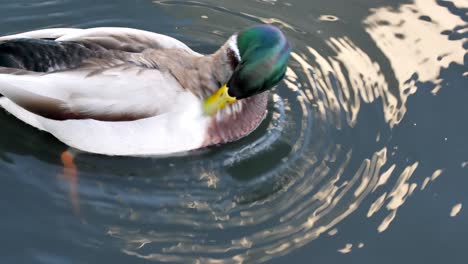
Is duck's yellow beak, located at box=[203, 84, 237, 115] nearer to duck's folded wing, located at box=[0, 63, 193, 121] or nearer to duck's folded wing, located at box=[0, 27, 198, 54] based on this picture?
duck's folded wing, located at box=[0, 63, 193, 121]

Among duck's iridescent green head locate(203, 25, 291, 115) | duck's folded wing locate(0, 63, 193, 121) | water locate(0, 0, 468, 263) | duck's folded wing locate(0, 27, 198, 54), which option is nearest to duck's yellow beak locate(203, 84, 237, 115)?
duck's iridescent green head locate(203, 25, 291, 115)

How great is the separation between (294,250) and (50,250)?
132 centimetres

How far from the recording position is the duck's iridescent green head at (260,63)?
4.72 m

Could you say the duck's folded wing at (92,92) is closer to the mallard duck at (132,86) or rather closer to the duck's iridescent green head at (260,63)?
the mallard duck at (132,86)

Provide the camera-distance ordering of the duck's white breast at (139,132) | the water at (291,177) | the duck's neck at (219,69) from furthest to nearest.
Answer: the duck's neck at (219,69) → the duck's white breast at (139,132) → the water at (291,177)

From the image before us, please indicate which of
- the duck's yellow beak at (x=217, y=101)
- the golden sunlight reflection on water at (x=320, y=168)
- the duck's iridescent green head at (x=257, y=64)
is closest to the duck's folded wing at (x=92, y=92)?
the duck's yellow beak at (x=217, y=101)

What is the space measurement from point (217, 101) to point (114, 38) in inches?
29.4

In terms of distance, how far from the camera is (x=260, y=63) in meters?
4.71

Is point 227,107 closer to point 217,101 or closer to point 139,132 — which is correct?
point 217,101

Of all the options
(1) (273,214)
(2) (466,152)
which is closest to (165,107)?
(1) (273,214)

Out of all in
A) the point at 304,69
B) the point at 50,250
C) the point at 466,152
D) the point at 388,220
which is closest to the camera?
the point at 50,250

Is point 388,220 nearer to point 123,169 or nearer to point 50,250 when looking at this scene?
point 123,169

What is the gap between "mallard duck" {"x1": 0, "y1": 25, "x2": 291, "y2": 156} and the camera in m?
4.75

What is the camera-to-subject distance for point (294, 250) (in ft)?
15.3
